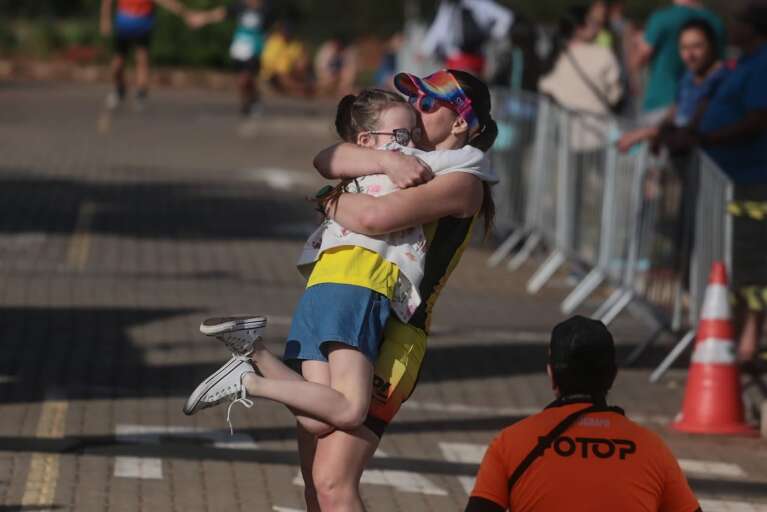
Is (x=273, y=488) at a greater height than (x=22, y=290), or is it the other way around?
(x=273, y=488)

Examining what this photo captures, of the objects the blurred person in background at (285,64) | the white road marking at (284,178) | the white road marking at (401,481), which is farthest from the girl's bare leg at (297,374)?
the blurred person in background at (285,64)

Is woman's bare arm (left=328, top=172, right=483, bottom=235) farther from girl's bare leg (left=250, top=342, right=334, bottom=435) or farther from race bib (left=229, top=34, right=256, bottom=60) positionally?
race bib (left=229, top=34, right=256, bottom=60)

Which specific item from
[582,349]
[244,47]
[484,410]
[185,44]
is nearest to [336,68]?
[185,44]

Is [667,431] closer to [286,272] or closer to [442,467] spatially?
[442,467]

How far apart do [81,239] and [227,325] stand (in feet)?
32.9

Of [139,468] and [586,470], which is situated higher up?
[586,470]

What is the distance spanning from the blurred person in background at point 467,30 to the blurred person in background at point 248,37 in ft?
31.6

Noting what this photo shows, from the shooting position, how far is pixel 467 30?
16.9 m

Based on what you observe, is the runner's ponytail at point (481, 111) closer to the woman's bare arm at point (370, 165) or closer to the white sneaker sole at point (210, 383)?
the woman's bare arm at point (370, 165)

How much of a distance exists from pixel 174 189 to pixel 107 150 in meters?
3.78

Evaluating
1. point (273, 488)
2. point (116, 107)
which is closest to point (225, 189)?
point (116, 107)

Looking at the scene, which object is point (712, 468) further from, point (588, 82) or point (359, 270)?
point (588, 82)

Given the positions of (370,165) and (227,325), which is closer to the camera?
(227,325)

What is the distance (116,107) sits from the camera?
2880 centimetres
